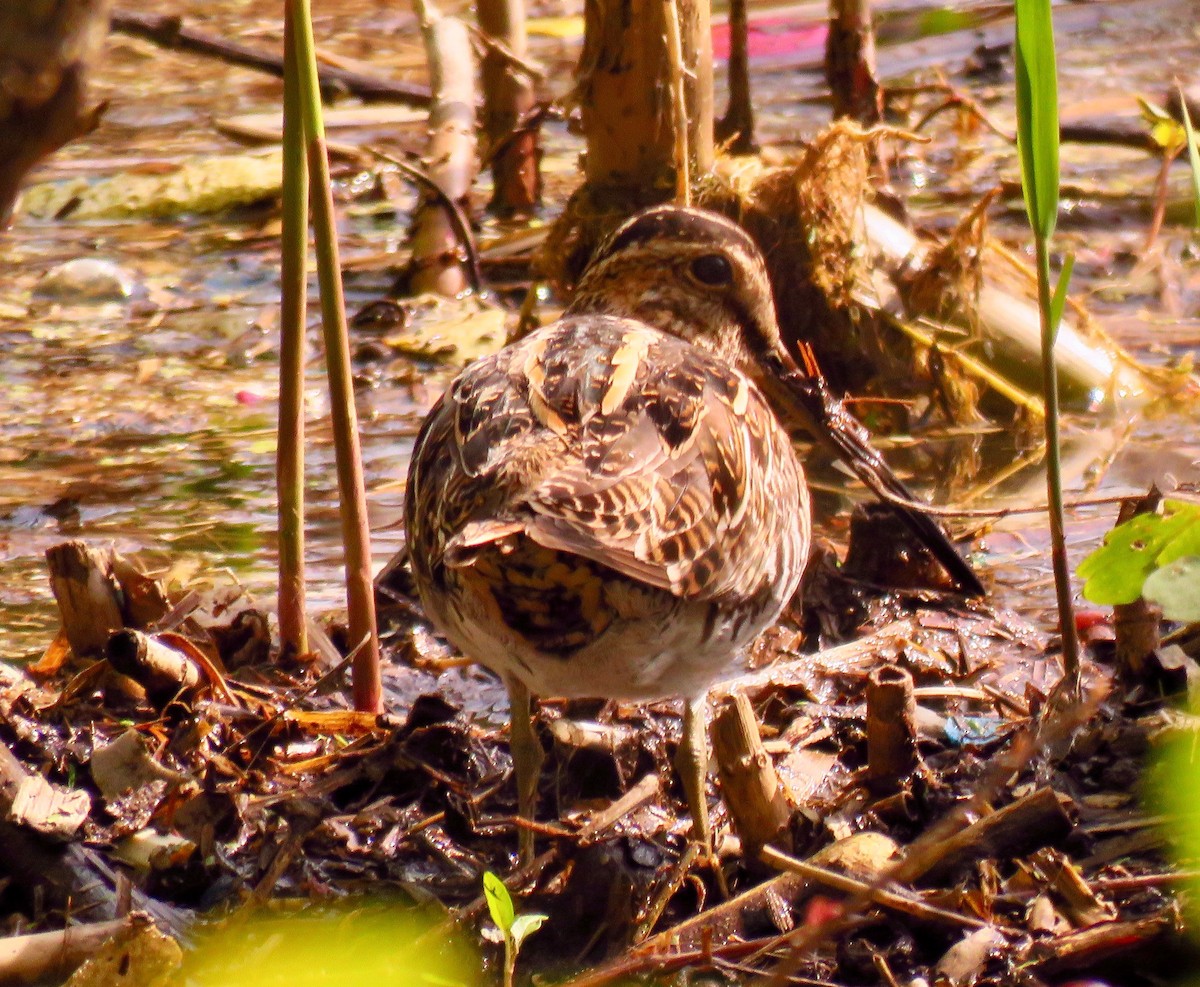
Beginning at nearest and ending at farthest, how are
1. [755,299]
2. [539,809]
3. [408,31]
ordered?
1. [539,809]
2. [755,299]
3. [408,31]

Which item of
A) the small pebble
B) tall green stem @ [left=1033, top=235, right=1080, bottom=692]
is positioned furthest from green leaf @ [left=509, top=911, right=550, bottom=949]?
the small pebble

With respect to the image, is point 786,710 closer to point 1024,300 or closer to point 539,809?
point 539,809

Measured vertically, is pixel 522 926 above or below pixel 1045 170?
below

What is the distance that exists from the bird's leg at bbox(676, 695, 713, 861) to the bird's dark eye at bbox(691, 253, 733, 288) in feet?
4.30

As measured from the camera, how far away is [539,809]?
4.00 meters

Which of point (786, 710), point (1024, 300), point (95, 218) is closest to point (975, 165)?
point (1024, 300)

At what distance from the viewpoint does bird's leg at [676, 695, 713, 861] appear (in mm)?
3771

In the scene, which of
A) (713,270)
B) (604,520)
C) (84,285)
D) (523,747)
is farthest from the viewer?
(84,285)

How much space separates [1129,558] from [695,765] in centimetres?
113

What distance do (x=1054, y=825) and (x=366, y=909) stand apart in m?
1.36

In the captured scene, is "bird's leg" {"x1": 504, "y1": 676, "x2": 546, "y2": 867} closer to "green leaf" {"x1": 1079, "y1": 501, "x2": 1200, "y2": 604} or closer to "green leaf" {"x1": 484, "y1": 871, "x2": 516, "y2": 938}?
"green leaf" {"x1": 484, "y1": 871, "x2": 516, "y2": 938}

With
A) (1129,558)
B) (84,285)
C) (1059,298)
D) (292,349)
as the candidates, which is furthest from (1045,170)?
(84,285)

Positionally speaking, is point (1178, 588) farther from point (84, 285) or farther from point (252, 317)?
point (84, 285)

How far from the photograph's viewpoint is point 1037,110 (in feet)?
11.1
